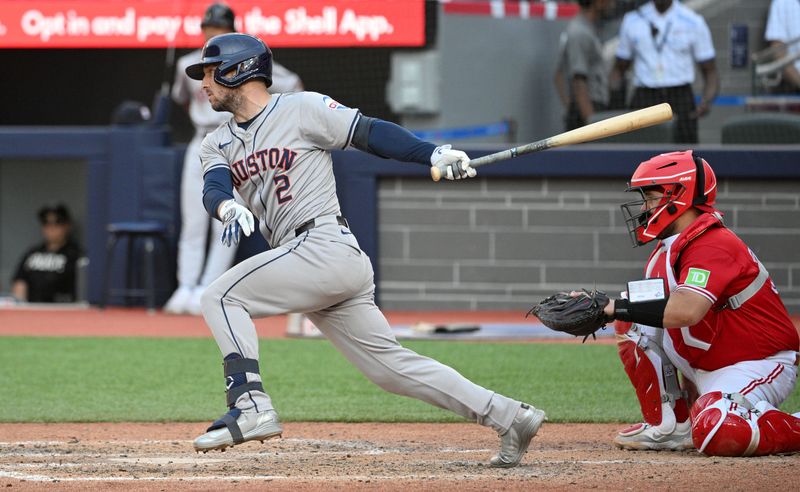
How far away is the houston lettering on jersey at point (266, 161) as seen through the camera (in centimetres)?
438

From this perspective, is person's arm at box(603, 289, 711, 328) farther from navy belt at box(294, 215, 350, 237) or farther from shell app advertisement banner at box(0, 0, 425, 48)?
shell app advertisement banner at box(0, 0, 425, 48)

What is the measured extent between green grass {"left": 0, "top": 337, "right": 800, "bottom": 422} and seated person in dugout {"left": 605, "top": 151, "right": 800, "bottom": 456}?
92 centimetres

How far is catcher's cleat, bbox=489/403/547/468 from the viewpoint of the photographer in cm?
433

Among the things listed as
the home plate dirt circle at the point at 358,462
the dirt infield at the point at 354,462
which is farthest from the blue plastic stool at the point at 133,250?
the home plate dirt circle at the point at 358,462

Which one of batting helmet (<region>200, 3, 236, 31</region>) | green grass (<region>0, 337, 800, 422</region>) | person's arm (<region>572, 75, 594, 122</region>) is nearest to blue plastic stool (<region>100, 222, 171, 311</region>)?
green grass (<region>0, 337, 800, 422</region>)

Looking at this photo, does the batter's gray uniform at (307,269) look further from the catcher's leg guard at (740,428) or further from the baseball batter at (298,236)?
the catcher's leg guard at (740,428)

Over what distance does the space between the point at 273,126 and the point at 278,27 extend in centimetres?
722

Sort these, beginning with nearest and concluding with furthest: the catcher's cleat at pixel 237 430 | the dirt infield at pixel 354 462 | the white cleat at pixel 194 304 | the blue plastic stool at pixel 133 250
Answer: the catcher's cleat at pixel 237 430
the dirt infield at pixel 354 462
the white cleat at pixel 194 304
the blue plastic stool at pixel 133 250

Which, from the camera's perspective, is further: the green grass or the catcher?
the green grass

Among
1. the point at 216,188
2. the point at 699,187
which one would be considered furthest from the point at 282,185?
the point at 699,187

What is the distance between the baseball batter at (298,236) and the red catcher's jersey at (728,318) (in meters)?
0.77

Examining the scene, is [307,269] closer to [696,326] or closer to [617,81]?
[696,326]

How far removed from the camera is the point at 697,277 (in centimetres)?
446

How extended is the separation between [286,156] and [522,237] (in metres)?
6.14
